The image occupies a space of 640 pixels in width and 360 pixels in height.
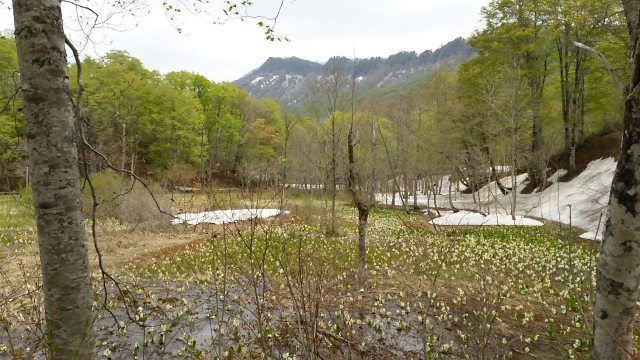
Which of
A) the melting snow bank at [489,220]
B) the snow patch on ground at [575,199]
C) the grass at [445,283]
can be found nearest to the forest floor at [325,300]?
the grass at [445,283]

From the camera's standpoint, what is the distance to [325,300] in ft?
22.3

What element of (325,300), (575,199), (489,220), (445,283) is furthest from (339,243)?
(575,199)

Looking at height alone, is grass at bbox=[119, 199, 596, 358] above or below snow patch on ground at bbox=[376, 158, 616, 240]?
below

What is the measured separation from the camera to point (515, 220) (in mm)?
22172

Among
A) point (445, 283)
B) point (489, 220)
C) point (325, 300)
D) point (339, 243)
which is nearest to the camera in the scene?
point (325, 300)

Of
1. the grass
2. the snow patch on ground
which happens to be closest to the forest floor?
the grass

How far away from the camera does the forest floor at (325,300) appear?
17.6 feet

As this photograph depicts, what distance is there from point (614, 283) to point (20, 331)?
8.82m

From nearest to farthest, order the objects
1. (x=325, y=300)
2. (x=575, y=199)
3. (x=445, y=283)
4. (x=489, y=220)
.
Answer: (x=325, y=300) → (x=445, y=283) → (x=489, y=220) → (x=575, y=199)

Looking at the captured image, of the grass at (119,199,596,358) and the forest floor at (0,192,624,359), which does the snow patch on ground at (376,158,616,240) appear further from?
the forest floor at (0,192,624,359)

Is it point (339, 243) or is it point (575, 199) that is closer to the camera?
point (339, 243)

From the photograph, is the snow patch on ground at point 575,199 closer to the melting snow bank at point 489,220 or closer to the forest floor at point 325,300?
the melting snow bank at point 489,220

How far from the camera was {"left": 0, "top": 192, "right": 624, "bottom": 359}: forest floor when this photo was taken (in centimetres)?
536

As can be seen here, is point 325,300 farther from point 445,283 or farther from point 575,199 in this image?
point 575,199
